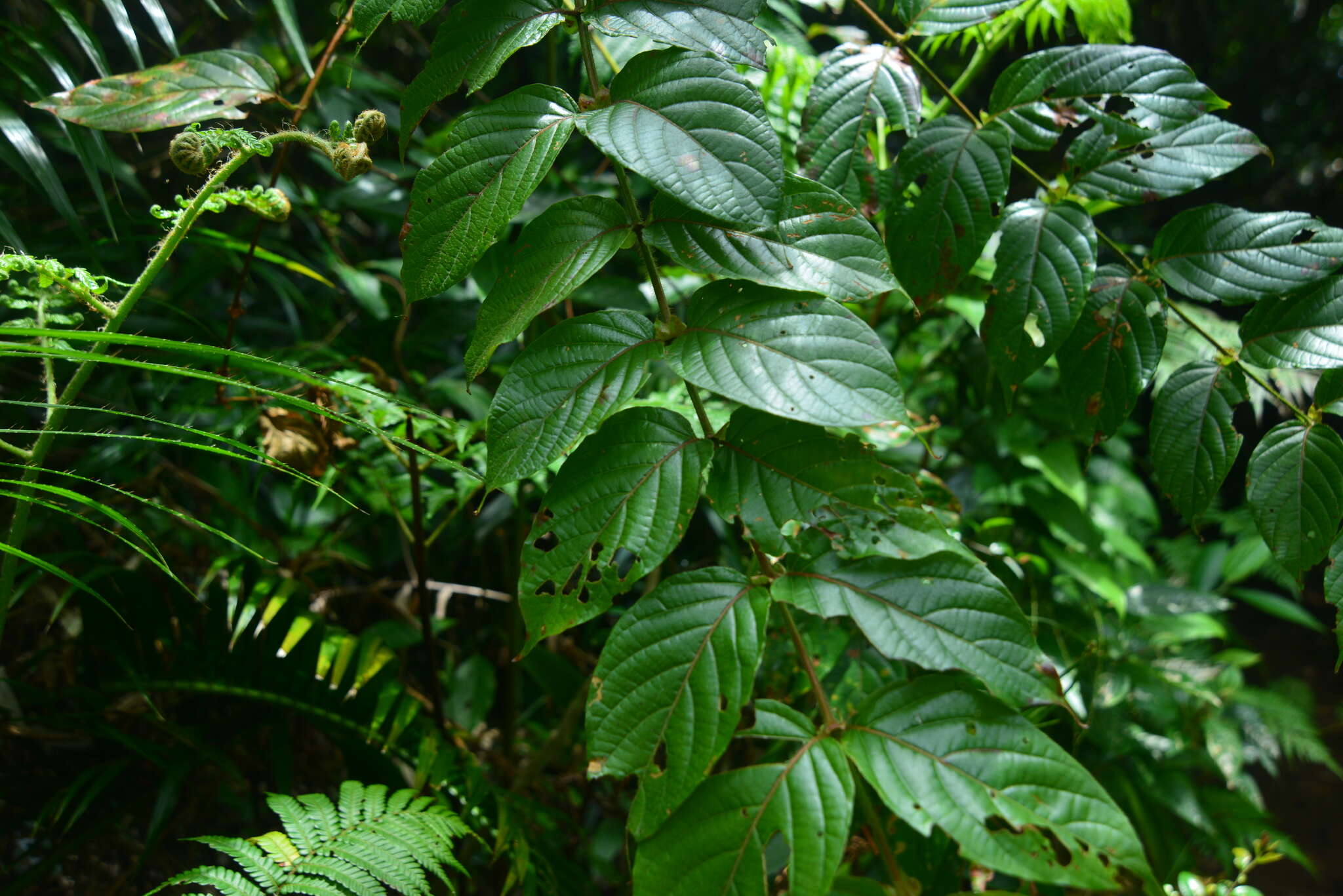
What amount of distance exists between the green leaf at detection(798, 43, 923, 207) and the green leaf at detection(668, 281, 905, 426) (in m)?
0.20

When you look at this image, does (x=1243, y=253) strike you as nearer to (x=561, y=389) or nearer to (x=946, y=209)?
(x=946, y=209)

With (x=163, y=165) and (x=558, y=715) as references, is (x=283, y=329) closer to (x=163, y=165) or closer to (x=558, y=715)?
(x=163, y=165)

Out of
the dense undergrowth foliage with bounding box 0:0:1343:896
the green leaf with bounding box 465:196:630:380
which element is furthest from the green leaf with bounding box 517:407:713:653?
the green leaf with bounding box 465:196:630:380

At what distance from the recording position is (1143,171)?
759mm

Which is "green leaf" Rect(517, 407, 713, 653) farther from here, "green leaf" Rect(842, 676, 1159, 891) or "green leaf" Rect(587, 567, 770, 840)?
"green leaf" Rect(842, 676, 1159, 891)

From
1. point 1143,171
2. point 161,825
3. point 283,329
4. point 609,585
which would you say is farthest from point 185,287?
point 1143,171

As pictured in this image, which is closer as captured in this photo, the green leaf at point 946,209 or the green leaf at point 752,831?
the green leaf at point 752,831

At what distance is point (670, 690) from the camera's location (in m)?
0.57

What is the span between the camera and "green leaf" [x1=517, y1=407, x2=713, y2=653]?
1.89 ft

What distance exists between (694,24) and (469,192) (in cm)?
22

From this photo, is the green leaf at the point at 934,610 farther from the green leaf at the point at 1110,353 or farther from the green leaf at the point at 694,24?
the green leaf at the point at 694,24

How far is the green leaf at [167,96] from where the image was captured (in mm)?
676

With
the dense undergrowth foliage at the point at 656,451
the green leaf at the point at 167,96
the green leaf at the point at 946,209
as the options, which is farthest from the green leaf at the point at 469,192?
the green leaf at the point at 946,209

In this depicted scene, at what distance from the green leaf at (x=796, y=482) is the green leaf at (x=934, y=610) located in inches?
1.9
